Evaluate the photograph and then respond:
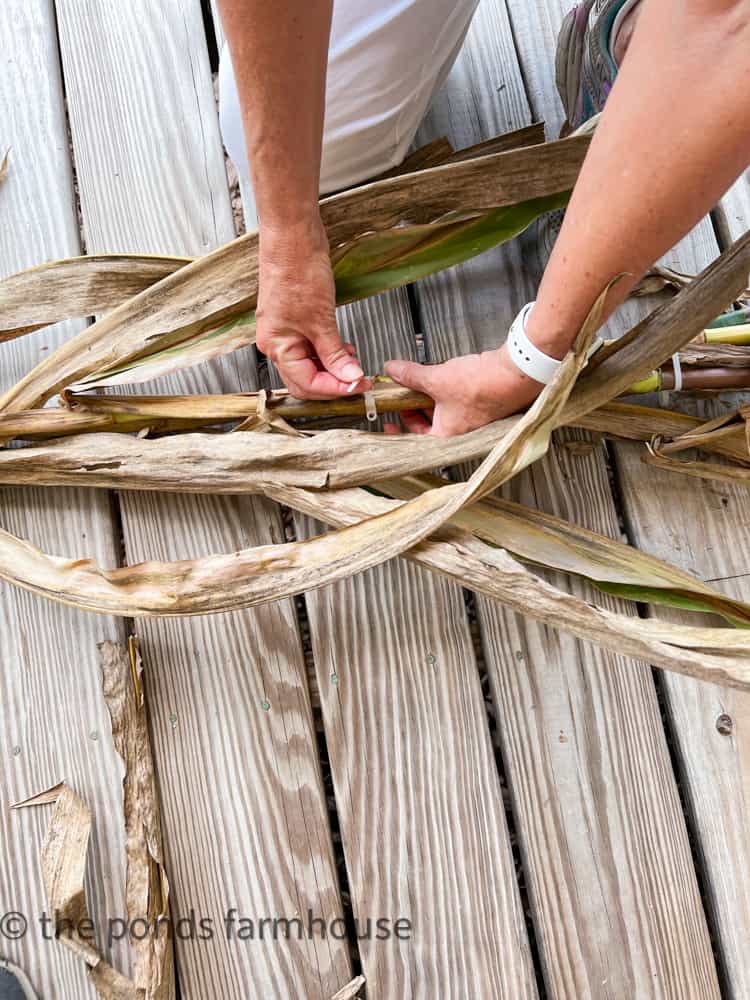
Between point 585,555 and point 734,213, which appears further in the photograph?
point 734,213

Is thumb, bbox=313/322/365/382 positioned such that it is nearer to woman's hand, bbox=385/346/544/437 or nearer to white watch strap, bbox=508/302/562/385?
woman's hand, bbox=385/346/544/437

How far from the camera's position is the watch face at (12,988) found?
827 millimetres

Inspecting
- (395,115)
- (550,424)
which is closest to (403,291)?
(395,115)

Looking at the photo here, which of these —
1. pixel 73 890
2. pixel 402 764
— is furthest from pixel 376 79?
pixel 73 890

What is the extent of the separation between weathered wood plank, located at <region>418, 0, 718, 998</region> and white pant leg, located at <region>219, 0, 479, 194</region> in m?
0.25

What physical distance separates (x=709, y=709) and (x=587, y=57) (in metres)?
0.82

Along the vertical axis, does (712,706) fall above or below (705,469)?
below

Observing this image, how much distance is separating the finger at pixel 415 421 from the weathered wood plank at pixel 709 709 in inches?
10.2

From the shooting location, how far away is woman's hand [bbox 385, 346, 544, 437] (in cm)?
79

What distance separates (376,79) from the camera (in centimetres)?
89

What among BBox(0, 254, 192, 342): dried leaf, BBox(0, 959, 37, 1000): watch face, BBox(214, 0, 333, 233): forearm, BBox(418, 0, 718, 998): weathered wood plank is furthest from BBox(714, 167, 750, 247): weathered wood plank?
BBox(0, 959, 37, 1000): watch face

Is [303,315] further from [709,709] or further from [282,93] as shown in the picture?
[709,709]

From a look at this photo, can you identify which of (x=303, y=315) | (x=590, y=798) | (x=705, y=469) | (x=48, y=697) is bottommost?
(x=590, y=798)

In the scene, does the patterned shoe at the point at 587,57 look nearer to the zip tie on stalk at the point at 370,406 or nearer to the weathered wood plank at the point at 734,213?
the weathered wood plank at the point at 734,213
